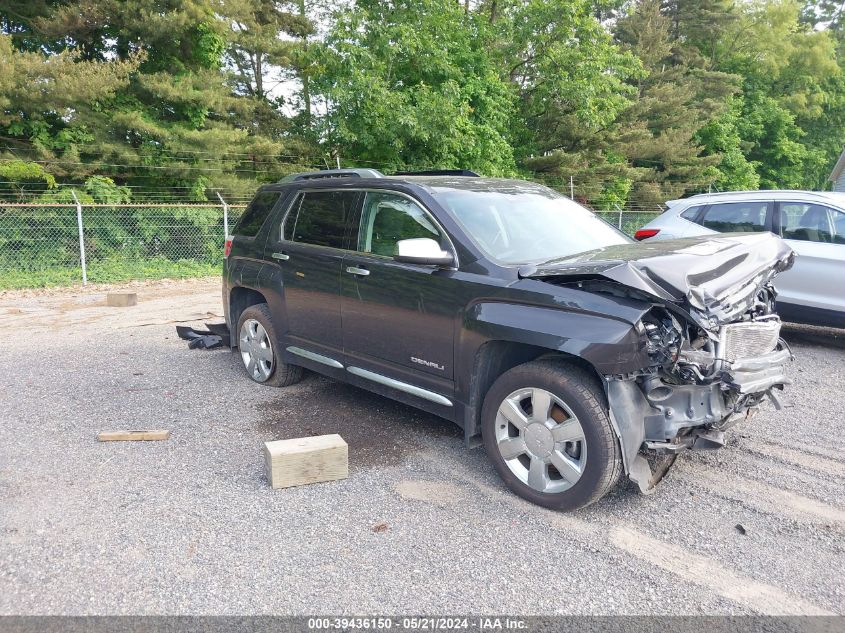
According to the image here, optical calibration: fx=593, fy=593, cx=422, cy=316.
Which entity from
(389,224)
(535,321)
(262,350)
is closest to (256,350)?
(262,350)

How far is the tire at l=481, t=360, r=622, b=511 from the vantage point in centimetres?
315

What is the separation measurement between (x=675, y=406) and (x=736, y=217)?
17.4ft

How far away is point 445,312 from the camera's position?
12.5 feet

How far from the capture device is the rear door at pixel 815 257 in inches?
265

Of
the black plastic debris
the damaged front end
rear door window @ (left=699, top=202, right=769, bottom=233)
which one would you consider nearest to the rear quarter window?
rear door window @ (left=699, top=202, right=769, bottom=233)

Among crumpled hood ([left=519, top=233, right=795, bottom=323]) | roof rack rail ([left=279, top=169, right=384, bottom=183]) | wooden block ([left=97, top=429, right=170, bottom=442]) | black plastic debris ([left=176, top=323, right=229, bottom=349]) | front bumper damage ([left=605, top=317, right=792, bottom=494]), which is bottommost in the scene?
wooden block ([left=97, top=429, right=170, bottom=442])

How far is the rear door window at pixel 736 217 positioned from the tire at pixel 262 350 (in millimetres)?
5638

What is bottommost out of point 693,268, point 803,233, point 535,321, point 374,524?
point 374,524

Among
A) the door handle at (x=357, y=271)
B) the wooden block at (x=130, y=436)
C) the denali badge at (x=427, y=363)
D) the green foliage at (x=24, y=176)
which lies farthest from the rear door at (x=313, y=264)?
the green foliage at (x=24, y=176)

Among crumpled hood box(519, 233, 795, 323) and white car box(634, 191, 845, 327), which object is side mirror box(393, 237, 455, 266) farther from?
white car box(634, 191, 845, 327)

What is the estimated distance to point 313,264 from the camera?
16.0ft

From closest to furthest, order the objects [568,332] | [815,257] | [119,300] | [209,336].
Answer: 1. [568,332]
2. [815,257]
3. [209,336]
4. [119,300]

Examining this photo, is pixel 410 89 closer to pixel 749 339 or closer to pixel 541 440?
pixel 749 339

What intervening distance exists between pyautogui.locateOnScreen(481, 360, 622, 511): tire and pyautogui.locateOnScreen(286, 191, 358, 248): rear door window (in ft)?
6.51
